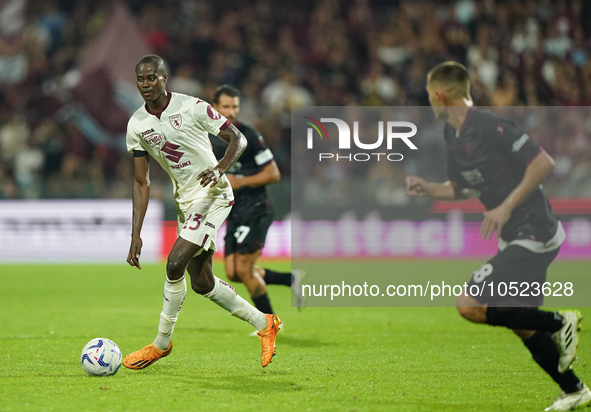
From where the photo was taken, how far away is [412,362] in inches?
245

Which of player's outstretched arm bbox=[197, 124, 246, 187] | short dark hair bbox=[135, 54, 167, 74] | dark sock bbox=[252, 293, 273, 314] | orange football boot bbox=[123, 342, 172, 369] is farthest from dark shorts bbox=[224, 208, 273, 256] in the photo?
short dark hair bbox=[135, 54, 167, 74]

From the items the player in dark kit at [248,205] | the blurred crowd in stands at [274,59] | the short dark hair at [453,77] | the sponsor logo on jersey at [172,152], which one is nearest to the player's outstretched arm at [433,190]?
the short dark hair at [453,77]

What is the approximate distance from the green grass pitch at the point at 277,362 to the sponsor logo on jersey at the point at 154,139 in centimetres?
168

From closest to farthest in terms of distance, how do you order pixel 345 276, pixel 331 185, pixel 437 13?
pixel 345 276 < pixel 331 185 < pixel 437 13

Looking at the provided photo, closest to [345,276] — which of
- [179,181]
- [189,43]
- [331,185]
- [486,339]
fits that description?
[331,185]

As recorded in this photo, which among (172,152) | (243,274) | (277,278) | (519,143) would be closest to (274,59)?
(277,278)

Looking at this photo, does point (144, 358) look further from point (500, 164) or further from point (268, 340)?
point (500, 164)

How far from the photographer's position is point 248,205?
789 centimetres

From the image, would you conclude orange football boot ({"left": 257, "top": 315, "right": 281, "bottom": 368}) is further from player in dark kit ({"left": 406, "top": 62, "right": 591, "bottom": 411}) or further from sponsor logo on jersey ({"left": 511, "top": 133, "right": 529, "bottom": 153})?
sponsor logo on jersey ({"left": 511, "top": 133, "right": 529, "bottom": 153})

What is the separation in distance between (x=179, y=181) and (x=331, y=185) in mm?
8965

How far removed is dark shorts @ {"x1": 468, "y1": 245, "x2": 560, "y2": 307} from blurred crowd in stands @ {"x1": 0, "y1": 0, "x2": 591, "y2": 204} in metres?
9.70

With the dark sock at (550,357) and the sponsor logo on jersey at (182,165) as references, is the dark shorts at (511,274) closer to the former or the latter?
the dark sock at (550,357)

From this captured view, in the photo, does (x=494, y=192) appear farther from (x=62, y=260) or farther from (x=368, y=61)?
(x=368, y=61)

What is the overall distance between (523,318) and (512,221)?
2.02 ft
